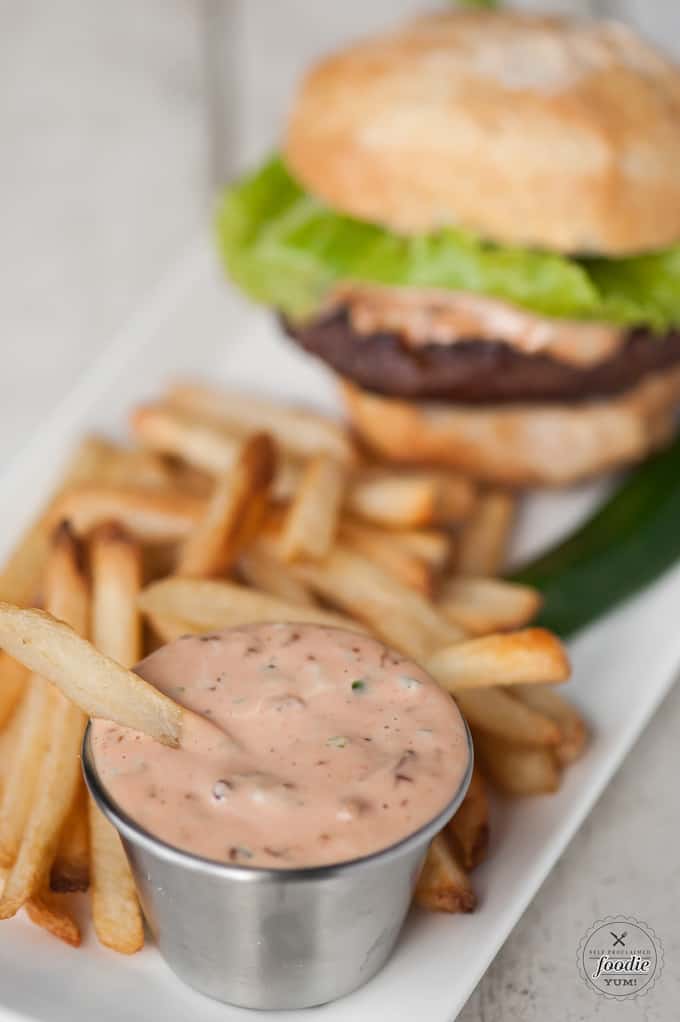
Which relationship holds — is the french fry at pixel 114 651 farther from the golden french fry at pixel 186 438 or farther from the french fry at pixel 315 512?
the golden french fry at pixel 186 438

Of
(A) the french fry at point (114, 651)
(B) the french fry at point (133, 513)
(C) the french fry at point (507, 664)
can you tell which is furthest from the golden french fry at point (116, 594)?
(C) the french fry at point (507, 664)

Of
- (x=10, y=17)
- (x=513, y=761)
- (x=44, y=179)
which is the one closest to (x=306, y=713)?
(x=513, y=761)

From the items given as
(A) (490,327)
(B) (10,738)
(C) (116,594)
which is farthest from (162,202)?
(B) (10,738)

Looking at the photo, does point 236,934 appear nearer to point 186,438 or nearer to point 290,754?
point 290,754

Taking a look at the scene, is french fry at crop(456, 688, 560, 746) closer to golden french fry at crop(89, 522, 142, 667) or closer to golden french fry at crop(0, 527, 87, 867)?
golden french fry at crop(89, 522, 142, 667)

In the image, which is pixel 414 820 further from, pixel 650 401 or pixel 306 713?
pixel 650 401
